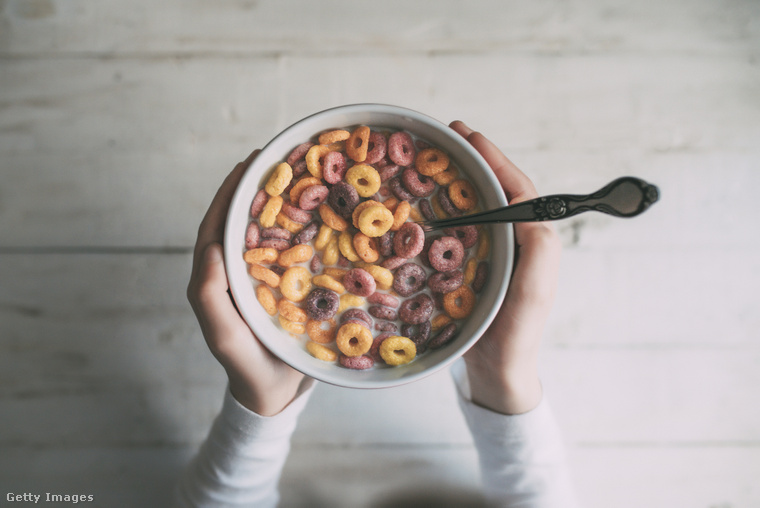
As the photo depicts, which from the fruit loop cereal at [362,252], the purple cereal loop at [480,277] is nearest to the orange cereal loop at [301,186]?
the fruit loop cereal at [362,252]

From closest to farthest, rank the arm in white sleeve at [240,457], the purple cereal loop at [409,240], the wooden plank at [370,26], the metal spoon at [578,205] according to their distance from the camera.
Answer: the metal spoon at [578,205] → the purple cereal loop at [409,240] → the arm in white sleeve at [240,457] → the wooden plank at [370,26]

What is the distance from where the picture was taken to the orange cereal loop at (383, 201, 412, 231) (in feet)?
1.92

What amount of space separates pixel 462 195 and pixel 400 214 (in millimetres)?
81

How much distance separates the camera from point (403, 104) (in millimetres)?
868

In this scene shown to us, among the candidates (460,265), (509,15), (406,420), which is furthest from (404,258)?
(509,15)

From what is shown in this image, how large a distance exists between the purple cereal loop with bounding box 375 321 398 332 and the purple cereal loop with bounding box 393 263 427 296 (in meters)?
0.04

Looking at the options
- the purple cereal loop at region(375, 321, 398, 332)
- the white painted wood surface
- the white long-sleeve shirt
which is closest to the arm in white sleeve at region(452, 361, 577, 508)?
the white long-sleeve shirt

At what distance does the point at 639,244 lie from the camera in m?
0.89

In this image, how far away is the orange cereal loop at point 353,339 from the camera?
0.58 metres

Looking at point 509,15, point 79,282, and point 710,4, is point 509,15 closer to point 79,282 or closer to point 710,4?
point 710,4

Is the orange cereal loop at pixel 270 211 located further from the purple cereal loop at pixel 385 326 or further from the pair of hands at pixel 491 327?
the purple cereal loop at pixel 385 326

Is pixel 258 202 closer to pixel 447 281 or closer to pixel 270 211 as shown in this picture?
pixel 270 211

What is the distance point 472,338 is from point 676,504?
0.68m

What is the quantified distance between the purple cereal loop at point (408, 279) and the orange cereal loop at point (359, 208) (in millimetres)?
76
